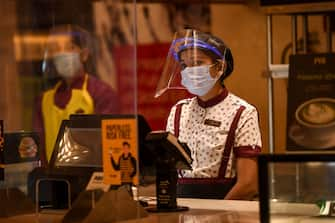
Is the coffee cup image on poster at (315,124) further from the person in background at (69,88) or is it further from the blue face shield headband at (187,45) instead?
the person in background at (69,88)

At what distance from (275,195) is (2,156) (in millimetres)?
876

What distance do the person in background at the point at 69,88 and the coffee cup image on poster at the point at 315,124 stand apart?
86 centimetres

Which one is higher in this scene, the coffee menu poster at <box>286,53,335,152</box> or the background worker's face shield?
the background worker's face shield

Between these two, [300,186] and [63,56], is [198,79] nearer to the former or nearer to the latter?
[63,56]

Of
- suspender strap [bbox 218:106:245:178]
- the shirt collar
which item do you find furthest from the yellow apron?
suspender strap [bbox 218:106:245:178]

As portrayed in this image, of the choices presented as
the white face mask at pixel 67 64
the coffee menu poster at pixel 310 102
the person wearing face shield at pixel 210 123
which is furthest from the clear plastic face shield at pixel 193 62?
the white face mask at pixel 67 64

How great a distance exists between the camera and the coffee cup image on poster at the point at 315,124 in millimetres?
3270

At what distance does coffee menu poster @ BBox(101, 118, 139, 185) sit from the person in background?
101 millimetres

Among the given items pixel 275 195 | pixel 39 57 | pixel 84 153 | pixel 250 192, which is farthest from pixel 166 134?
pixel 39 57

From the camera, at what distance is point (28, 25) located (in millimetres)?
6266

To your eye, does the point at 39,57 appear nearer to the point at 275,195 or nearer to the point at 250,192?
the point at 250,192

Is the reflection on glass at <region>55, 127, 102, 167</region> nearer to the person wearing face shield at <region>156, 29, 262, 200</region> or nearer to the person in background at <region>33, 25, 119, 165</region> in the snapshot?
the person in background at <region>33, 25, 119, 165</region>

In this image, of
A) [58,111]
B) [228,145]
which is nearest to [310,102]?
[228,145]

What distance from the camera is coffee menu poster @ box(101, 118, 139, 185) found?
2084mm
